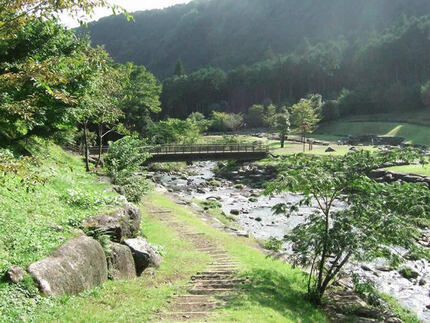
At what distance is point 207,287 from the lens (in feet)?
33.2

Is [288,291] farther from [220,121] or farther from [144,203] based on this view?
[220,121]

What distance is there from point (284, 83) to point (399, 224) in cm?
10449

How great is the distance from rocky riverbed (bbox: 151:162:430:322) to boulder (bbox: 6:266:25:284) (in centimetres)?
663

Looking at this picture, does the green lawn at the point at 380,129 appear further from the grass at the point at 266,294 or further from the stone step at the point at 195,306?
the stone step at the point at 195,306

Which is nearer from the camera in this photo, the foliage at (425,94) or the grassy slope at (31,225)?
the grassy slope at (31,225)

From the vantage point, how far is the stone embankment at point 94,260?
23.3 feet

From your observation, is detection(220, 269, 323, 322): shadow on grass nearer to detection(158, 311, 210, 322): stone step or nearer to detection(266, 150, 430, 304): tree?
detection(266, 150, 430, 304): tree

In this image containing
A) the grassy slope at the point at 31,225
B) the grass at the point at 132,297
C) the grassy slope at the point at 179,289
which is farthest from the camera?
the grassy slope at the point at 179,289

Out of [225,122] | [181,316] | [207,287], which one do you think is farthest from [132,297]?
[225,122]

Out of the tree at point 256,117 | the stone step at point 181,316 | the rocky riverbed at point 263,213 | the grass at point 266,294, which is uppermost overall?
the tree at point 256,117

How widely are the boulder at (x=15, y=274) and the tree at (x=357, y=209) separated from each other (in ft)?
20.0

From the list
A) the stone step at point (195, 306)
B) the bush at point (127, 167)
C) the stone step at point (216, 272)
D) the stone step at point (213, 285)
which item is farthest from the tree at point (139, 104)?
the stone step at point (195, 306)

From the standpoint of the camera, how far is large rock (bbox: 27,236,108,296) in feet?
23.1

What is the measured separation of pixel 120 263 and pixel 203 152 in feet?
100
